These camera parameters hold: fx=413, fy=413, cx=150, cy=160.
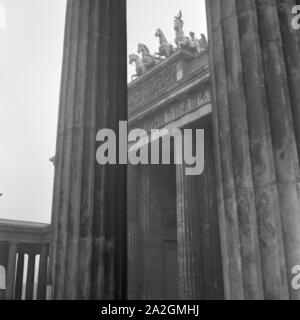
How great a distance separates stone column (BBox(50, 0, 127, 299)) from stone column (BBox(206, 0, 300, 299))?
9.88 ft

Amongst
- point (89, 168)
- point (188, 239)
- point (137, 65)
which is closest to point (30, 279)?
point (137, 65)

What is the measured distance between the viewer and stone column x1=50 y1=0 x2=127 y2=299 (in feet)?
25.6

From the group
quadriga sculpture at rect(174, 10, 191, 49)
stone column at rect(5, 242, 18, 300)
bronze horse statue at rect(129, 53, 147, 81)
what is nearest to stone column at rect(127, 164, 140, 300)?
bronze horse statue at rect(129, 53, 147, 81)

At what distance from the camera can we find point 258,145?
5.43m

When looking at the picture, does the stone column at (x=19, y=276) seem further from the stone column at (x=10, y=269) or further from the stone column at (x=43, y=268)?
the stone column at (x=10, y=269)

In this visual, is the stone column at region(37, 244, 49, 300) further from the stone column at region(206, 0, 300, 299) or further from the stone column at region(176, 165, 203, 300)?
the stone column at region(206, 0, 300, 299)

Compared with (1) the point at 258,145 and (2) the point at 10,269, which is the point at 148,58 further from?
(1) the point at 258,145

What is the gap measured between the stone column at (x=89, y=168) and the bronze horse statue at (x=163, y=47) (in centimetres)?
2269

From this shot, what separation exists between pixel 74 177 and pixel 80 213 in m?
0.78

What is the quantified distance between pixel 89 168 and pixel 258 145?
13.2 ft

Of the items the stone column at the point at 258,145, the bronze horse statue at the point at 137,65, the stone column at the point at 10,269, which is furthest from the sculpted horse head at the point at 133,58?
the stone column at the point at 258,145

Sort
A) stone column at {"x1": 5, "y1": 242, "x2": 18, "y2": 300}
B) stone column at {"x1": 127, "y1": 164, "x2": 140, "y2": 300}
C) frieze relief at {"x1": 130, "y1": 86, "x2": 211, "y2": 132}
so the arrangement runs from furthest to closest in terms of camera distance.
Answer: stone column at {"x1": 5, "y1": 242, "x2": 18, "y2": 300} < stone column at {"x1": 127, "y1": 164, "x2": 140, "y2": 300} < frieze relief at {"x1": 130, "y1": 86, "x2": 211, "y2": 132}
